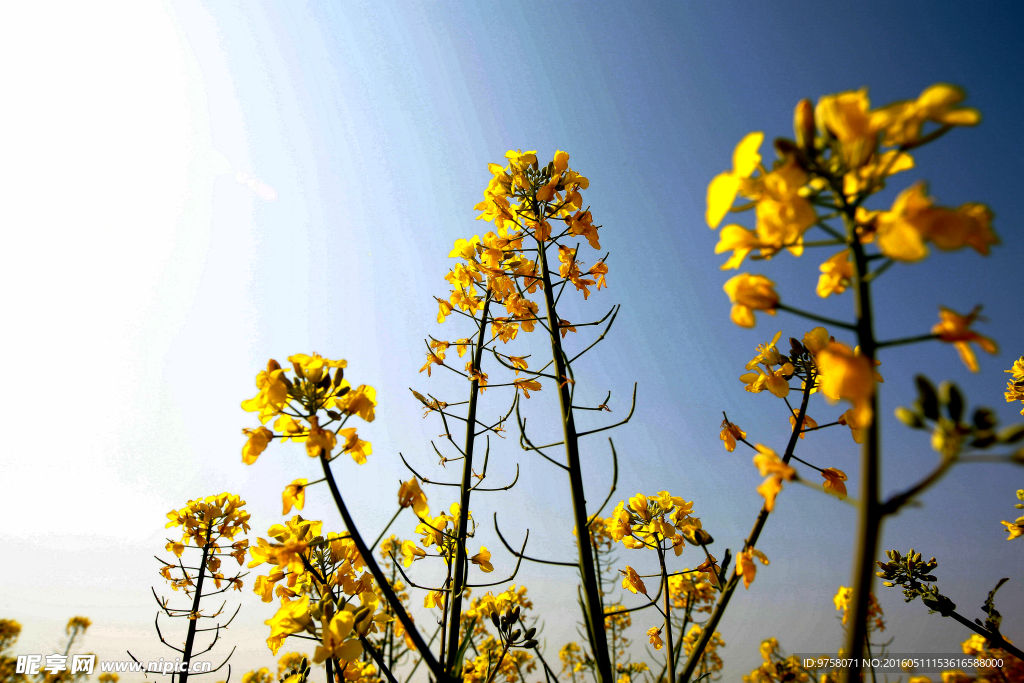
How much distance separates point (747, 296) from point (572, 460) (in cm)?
113

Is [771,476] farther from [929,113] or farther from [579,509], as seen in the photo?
[579,509]

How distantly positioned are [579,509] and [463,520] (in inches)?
27.8

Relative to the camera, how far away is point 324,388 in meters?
1.79

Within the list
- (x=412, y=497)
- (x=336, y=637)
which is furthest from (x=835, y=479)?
(x=336, y=637)

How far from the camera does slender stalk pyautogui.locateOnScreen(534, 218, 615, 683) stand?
1.65 metres

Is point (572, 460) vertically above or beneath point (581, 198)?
beneath

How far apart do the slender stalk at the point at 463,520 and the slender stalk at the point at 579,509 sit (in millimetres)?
526

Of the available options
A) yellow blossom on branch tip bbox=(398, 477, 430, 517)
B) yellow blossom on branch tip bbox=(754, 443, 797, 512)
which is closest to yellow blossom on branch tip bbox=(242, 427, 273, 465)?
yellow blossom on branch tip bbox=(398, 477, 430, 517)

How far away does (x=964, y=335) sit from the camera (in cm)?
90

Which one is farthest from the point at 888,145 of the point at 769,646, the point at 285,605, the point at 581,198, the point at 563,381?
the point at 769,646

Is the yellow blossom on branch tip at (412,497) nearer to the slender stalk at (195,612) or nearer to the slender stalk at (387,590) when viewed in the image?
the slender stalk at (387,590)

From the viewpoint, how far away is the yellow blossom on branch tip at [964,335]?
0.90 m

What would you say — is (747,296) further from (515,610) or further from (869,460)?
A: (515,610)

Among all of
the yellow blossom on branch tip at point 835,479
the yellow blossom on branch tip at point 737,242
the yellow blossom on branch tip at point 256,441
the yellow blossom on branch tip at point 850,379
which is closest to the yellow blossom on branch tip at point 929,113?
the yellow blossom on branch tip at point 737,242
